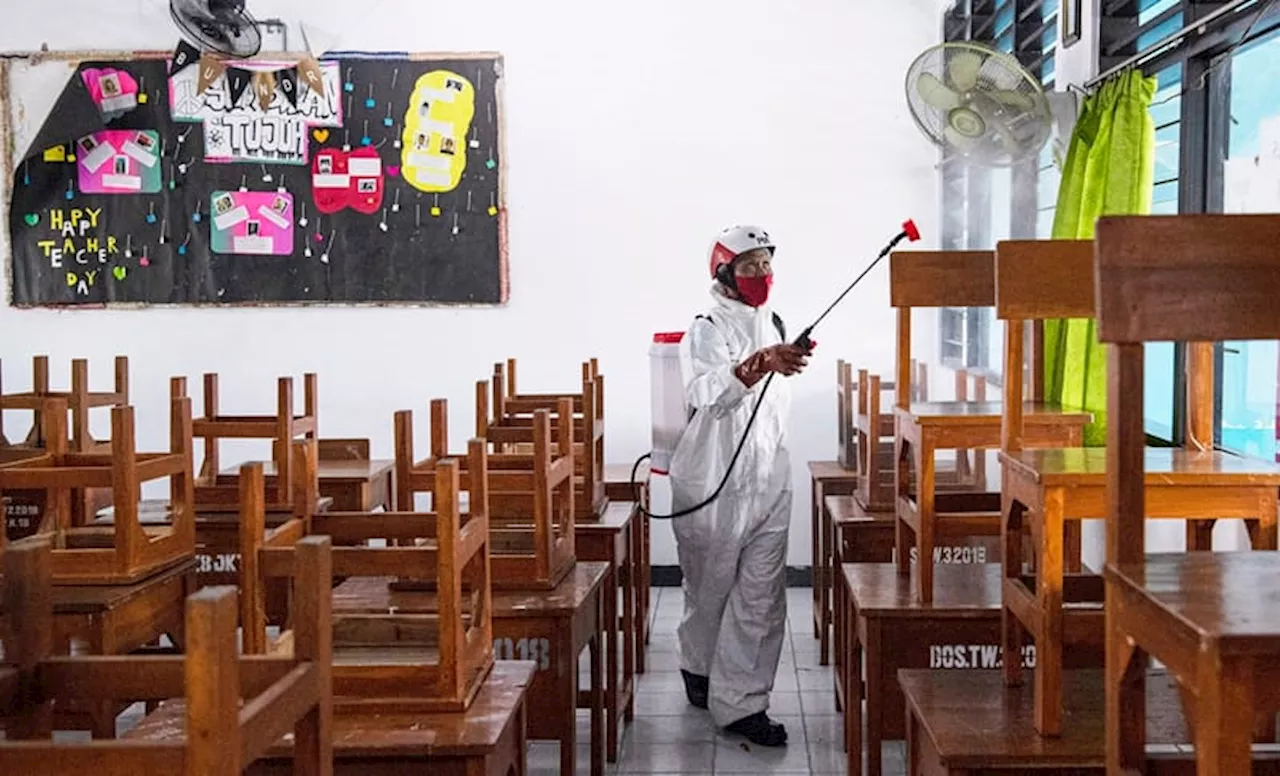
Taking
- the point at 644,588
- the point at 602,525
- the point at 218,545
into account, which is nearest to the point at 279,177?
the point at 644,588

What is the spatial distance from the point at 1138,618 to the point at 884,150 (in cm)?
518

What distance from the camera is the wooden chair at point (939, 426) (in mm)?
3076

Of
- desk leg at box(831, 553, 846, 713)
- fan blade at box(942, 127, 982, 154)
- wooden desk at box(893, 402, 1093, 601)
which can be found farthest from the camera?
desk leg at box(831, 553, 846, 713)

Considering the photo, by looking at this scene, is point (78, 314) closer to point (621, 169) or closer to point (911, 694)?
point (621, 169)

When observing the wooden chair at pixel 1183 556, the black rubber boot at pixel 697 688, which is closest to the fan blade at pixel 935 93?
the black rubber boot at pixel 697 688

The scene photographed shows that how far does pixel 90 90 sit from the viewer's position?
6664 millimetres

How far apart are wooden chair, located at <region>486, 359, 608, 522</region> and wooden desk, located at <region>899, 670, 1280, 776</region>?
1548mm

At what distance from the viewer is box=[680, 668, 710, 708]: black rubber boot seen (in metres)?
4.55

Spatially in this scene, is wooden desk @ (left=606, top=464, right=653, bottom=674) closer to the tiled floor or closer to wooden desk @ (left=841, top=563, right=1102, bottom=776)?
the tiled floor

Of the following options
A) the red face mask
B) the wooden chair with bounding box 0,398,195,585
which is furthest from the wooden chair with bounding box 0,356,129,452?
the red face mask

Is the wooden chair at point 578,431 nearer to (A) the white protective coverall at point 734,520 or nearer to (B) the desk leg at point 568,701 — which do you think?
(A) the white protective coverall at point 734,520

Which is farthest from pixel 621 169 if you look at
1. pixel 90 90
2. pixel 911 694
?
pixel 911 694

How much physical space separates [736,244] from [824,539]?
1357mm

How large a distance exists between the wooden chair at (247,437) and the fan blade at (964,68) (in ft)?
7.14
